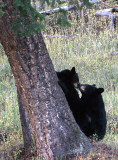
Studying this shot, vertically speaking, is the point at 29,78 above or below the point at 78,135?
above

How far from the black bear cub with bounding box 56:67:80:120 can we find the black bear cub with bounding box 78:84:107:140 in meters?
0.13

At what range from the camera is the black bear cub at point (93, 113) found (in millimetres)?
4945

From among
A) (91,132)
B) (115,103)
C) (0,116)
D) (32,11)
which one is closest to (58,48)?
(115,103)

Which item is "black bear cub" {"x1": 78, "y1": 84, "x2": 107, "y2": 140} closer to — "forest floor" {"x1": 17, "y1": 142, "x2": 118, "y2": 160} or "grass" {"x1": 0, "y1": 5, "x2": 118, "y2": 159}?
"forest floor" {"x1": 17, "y1": 142, "x2": 118, "y2": 160}

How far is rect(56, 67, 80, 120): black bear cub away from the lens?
4945mm

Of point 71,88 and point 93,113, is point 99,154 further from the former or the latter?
point 71,88

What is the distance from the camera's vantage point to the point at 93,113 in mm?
5020

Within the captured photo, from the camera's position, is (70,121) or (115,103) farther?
(115,103)

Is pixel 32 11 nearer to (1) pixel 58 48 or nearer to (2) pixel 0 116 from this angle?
(2) pixel 0 116

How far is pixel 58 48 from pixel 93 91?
5.34 m

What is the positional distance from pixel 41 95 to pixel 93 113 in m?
1.75

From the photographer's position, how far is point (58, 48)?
10.2m

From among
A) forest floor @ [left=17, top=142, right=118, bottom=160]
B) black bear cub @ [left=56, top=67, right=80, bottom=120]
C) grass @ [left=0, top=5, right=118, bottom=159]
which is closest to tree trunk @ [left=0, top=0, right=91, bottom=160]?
forest floor @ [left=17, top=142, right=118, bottom=160]

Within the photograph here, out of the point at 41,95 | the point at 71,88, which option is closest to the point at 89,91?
the point at 71,88
